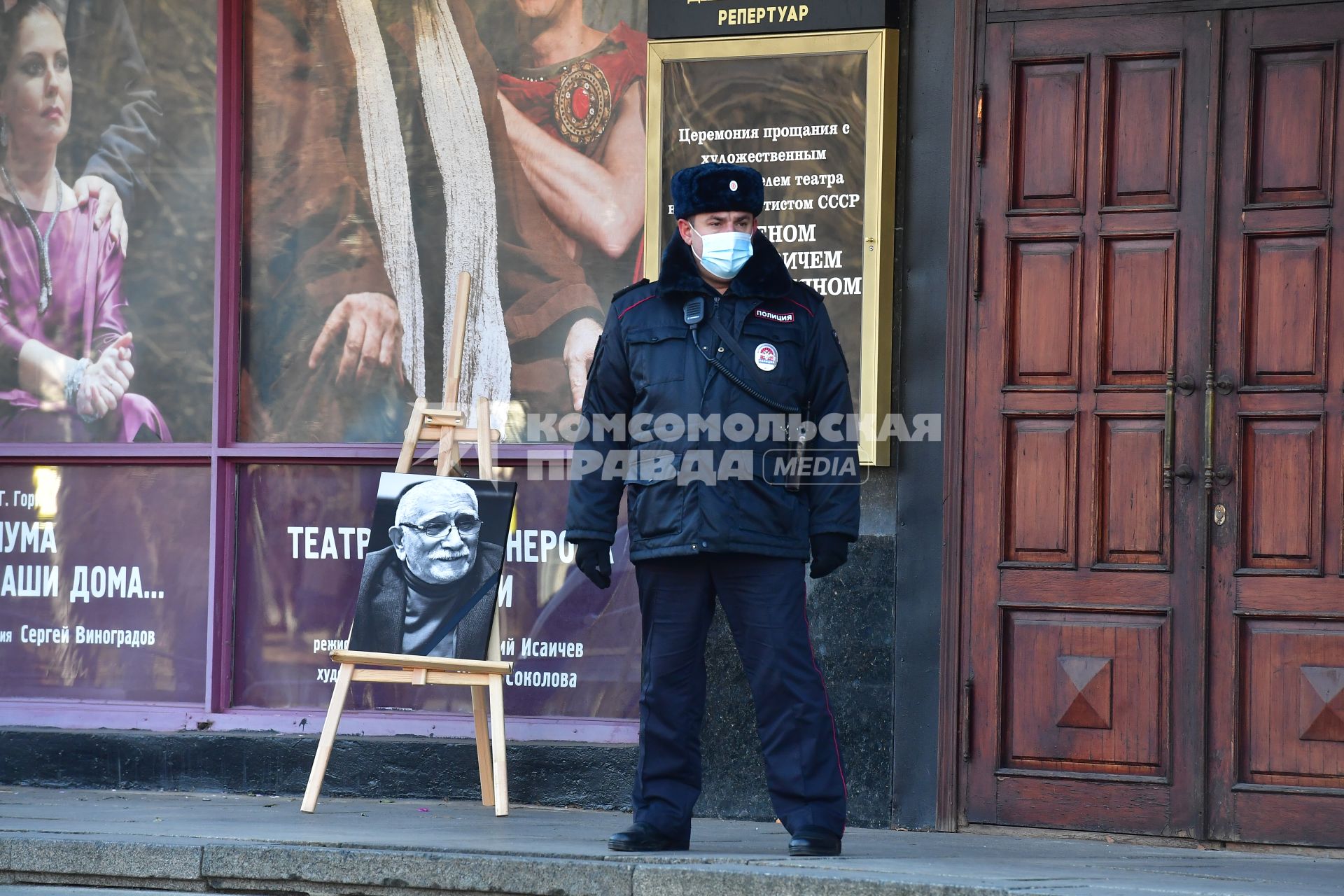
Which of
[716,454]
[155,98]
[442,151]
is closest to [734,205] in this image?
[716,454]

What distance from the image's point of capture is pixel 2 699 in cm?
743

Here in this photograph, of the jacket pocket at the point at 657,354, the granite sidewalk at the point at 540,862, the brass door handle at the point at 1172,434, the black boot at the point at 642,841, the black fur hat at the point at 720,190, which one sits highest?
the black fur hat at the point at 720,190

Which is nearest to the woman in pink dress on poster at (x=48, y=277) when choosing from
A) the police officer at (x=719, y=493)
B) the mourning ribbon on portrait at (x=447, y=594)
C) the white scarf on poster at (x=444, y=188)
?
the white scarf on poster at (x=444, y=188)

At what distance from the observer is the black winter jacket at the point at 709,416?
5305mm

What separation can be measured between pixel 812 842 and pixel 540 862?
843 mm

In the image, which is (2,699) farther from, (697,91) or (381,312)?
(697,91)

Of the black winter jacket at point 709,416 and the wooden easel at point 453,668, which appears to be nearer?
the black winter jacket at point 709,416

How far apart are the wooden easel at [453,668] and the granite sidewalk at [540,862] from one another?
20cm

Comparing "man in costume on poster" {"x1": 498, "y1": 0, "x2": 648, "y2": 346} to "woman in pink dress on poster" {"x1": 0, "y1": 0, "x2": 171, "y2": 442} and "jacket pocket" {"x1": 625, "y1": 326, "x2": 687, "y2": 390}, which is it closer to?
"jacket pocket" {"x1": 625, "y1": 326, "x2": 687, "y2": 390}

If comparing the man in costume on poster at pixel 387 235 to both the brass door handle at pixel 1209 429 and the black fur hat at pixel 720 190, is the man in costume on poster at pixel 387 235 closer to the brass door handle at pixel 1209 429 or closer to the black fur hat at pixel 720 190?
the black fur hat at pixel 720 190

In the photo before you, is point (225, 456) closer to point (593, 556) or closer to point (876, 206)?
point (593, 556)

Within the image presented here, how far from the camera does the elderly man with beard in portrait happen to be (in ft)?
20.8

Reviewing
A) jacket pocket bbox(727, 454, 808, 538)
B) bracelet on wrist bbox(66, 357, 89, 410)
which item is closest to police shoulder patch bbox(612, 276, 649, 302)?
jacket pocket bbox(727, 454, 808, 538)

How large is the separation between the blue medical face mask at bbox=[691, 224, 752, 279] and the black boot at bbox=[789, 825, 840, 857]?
177 cm
